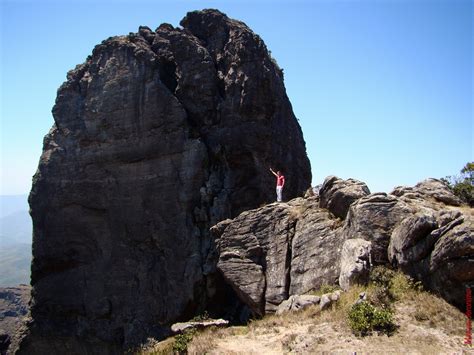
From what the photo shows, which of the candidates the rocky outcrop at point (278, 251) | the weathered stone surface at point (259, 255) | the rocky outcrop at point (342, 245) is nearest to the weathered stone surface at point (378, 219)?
the rocky outcrop at point (342, 245)

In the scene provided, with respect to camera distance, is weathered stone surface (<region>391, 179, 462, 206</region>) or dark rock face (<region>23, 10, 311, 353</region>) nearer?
weathered stone surface (<region>391, 179, 462, 206</region>)

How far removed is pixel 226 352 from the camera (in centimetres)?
1642

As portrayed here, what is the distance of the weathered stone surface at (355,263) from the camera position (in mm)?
18812

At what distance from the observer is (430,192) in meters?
23.4

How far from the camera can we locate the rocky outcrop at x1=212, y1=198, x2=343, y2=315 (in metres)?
24.2

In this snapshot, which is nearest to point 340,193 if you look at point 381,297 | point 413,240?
point 413,240

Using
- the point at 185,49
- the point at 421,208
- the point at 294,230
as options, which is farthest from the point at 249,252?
the point at 185,49

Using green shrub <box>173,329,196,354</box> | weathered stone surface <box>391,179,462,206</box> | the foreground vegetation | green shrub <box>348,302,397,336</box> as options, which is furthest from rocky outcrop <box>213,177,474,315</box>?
green shrub <box>173,329,196,354</box>

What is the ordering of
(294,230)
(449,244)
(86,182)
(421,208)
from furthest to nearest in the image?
1. (86,182)
2. (294,230)
3. (421,208)
4. (449,244)

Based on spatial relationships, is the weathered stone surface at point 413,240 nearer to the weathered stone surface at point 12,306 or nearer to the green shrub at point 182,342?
the green shrub at point 182,342

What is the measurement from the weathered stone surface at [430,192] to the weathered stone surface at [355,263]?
15.0 ft

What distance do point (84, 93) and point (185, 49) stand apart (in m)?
11.1

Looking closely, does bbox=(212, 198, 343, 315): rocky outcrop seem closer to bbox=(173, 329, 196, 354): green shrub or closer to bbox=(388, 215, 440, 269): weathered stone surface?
bbox=(388, 215, 440, 269): weathered stone surface

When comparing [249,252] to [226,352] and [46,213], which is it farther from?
[46,213]
